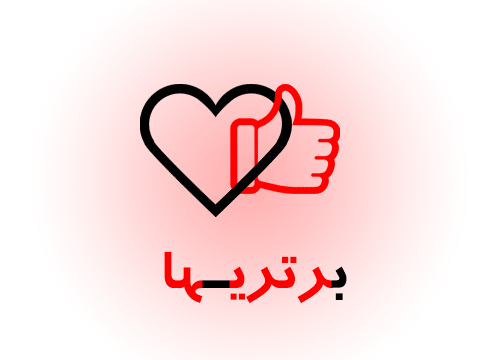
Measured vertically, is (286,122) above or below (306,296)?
above

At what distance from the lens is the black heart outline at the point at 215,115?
3.65 metres

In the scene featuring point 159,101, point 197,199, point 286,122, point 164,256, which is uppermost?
point 159,101

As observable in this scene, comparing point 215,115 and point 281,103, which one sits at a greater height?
point 281,103

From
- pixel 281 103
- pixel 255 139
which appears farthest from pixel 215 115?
pixel 281 103

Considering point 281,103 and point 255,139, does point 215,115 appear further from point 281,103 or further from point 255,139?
point 281,103

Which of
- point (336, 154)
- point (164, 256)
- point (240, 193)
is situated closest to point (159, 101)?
point (240, 193)

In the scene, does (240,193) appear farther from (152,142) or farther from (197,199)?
(152,142)

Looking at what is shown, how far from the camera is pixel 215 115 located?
3844mm

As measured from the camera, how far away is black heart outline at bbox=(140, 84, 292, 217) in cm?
365

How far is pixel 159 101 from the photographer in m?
3.87

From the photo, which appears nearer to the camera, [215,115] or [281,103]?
[281,103]

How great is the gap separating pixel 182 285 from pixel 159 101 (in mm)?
1946

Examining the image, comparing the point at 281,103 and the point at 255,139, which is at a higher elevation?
the point at 281,103

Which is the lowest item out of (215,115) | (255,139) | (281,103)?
(255,139)
